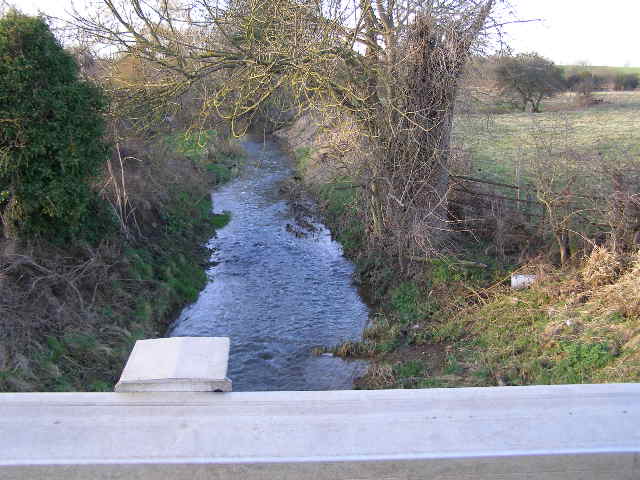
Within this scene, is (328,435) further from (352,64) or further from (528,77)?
(528,77)

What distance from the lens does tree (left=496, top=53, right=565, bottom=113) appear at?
10.6 m

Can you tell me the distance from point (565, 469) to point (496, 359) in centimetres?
564

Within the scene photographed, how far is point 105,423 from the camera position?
6.59 ft

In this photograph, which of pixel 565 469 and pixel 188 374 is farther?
pixel 188 374

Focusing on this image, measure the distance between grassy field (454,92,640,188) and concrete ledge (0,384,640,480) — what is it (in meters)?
7.93

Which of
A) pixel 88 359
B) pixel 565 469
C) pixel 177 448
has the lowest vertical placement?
pixel 88 359

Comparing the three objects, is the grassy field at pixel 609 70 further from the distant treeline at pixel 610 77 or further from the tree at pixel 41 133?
the tree at pixel 41 133

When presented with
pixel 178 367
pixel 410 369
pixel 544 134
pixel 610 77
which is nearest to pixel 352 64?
pixel 544 134

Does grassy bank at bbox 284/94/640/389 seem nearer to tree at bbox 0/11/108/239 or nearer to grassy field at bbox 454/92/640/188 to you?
grassy field at bbox 454/92/640/188

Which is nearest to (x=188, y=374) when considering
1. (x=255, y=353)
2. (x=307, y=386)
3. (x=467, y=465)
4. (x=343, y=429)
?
(x=343, y=429)

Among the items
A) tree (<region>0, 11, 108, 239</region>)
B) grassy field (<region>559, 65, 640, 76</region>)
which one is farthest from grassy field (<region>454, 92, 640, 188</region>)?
tree (<region>0, 11, 108, 239</region>)

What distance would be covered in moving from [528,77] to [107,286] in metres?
11.2

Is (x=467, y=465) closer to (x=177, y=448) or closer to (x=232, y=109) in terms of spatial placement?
(x=177, y=448)

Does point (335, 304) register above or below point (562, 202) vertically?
below
